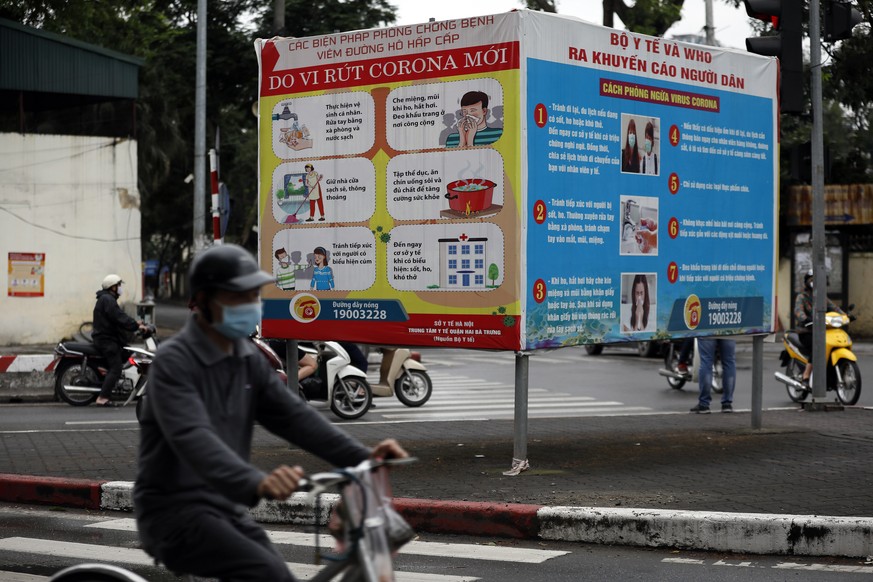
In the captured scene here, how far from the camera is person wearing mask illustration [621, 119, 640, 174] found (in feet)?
33.8

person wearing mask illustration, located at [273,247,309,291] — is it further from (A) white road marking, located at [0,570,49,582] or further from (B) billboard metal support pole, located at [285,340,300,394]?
(A) white road marking, located at [0,570,49,582]

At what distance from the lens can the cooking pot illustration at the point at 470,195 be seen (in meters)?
9.41

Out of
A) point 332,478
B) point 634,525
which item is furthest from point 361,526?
point 634,525

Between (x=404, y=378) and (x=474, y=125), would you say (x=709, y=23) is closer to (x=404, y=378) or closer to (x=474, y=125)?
(x=404, y=378)

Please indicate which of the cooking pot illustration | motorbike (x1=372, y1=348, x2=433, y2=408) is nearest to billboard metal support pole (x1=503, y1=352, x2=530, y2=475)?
the cooking pot illustration

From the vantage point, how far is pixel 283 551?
726 centimetres

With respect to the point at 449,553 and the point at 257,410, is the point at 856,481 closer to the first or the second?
the point at 449,553

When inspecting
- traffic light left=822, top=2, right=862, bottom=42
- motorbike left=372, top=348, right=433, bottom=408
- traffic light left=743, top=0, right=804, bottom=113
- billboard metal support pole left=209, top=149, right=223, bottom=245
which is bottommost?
motorbike left=372, top=348, right=433, bottom=408

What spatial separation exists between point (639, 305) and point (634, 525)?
3398 mm

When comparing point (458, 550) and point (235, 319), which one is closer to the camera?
point (235, 319)

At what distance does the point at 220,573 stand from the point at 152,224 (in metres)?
52.9

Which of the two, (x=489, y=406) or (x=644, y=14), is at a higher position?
(x=644, y=14)

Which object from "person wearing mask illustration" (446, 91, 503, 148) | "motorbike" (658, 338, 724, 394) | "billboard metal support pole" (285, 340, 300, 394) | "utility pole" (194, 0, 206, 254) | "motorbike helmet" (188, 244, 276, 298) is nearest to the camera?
"motorbike helmet" (188, 244, 276, 298)

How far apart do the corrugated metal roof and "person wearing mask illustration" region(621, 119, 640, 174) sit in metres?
19.1
